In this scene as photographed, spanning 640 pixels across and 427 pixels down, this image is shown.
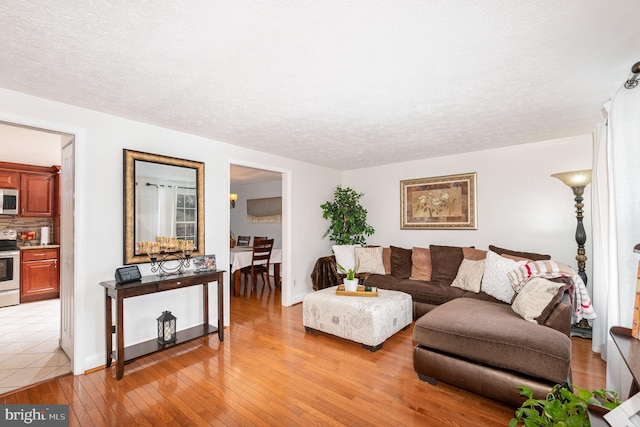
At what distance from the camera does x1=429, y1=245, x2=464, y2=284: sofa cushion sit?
4.03 m

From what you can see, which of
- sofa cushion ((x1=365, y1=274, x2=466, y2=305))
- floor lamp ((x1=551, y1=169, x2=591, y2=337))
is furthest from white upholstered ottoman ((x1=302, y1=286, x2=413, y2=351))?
floor lamp ((x1=551, y1=169, x2=591, y2=337))

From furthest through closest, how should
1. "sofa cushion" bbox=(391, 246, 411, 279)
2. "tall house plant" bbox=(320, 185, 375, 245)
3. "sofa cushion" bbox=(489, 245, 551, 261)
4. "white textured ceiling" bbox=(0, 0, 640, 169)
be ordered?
"tall house plant" bbox=(320, 185, 375, 245) < "sofa cushion" bbox=(391, 246, 411, 279) < "sofa cushion" bbox=(489, 245, 551, 261) < "white textured ceiling" bbox=(0, 0, 640, 169)

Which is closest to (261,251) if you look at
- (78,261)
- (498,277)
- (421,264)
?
(421,264)

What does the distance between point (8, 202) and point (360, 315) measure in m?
5.96

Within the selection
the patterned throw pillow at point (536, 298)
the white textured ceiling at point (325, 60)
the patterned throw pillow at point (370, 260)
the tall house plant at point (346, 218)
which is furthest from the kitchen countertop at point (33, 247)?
the patterned throw pillow at point (536, 298)

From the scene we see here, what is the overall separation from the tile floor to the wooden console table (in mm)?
547

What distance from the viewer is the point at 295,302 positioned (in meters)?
4.71

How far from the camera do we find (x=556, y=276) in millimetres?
2631

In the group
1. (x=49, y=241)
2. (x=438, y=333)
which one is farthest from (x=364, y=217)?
(x=49, y=241)

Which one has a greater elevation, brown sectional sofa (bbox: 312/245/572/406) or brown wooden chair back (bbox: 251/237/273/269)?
brown wooden chair back (bbox: 251/237/273/269)

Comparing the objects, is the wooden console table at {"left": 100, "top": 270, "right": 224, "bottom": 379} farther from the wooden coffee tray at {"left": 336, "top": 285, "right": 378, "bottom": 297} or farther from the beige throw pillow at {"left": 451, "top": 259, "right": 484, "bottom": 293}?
the beige throw pillow at {"left": 451, "top": 259, "right": 484, "bottom": 293}

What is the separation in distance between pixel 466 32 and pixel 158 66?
1858 mm

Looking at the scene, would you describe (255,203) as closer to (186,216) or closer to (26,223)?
(26,223)

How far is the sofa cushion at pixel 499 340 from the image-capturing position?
1.86m
